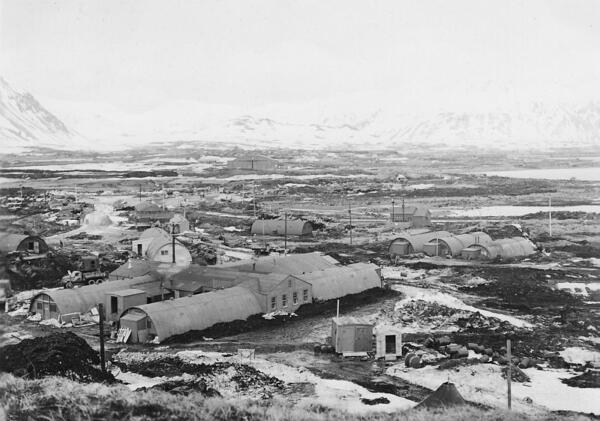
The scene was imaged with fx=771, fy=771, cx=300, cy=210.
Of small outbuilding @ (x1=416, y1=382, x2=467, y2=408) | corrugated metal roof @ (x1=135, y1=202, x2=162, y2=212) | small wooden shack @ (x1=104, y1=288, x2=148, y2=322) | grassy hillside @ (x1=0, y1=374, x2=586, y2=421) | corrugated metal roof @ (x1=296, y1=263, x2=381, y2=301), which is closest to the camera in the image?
grassy hillside @ (x1=0, y1=374, x2=586, y2=421)

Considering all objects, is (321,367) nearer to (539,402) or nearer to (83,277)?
(539,402)

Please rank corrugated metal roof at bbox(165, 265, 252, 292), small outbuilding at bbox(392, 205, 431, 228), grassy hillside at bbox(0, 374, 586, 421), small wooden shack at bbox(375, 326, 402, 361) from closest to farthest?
grassy hillside at bbox(0, 374, 586, 421) → small wooden shack at bbox(375, 326, 402, 361) → corrugated metal roof at bbox(165, 265, 252, 292) → small outbuilding at bbox(392, 205, 431, 228)

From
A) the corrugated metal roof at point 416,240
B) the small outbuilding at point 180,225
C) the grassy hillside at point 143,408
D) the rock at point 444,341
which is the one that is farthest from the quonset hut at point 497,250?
the grassy hillside at point 143,408

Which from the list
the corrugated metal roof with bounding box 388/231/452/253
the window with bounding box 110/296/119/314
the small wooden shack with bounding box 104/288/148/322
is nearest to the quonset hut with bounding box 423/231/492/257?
the corrugated metal roof with bounding box 388/231/452/253

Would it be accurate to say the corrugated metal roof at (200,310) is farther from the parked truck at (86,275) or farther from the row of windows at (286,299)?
the parked truck at (86,275)

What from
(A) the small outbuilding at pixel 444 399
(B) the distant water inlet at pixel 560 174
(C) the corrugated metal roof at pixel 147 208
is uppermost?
(A) the small outbuilding at pixel 444 399

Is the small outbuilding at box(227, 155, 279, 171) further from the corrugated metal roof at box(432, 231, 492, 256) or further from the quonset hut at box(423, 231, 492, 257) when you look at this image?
the quonset hut at box(423, 231, 492, 257)
